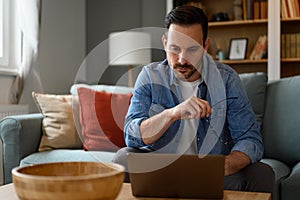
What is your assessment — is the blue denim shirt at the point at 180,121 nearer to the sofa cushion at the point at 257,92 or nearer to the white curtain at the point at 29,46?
the sofa cushion at the point at 257,92

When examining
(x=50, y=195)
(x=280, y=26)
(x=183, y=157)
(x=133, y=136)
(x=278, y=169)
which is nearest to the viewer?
(x=50, y=195)

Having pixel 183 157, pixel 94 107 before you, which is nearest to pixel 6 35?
pixel 94 107

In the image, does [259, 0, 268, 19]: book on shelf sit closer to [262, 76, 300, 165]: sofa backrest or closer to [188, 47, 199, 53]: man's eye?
[262, 76, 300, 165]: sofa backrest

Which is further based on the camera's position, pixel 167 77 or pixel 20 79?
pixel 20 79

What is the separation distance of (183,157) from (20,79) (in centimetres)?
217

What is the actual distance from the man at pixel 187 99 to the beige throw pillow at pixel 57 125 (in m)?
0.89

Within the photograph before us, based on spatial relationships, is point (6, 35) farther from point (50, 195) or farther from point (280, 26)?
point (50, 195)

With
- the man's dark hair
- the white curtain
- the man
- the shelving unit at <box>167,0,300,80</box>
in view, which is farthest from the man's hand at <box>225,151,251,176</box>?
the shelving unit at <box>167,0,300,80</box>

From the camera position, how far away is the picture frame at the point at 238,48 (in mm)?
3768

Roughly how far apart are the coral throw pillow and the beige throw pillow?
0.09 metres

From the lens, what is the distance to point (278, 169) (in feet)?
6.75

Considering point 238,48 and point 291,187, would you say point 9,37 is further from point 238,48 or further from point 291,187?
point 291,187

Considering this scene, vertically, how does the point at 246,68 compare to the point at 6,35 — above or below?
below

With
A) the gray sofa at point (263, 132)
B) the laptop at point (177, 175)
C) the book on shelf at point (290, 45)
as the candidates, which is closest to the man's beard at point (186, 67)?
the laptop at point (177, 175)
